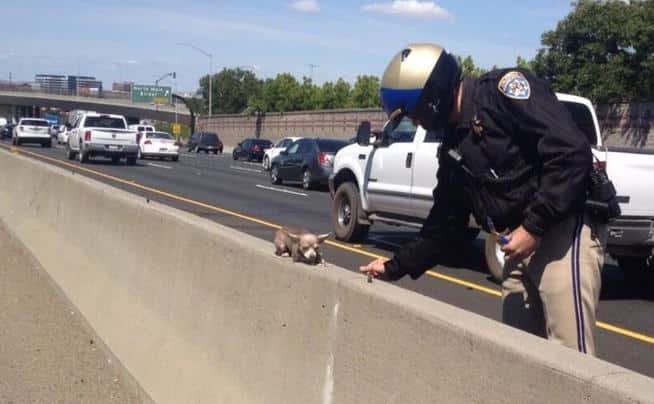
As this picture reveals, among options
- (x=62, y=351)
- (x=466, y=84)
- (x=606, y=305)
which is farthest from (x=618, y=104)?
(x=466, y=84)

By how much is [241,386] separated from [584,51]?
32.6m

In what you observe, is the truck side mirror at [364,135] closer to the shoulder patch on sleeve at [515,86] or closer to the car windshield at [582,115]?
the car windshield at [582,115]

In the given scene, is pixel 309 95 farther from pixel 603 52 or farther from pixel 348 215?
pixel 348 215

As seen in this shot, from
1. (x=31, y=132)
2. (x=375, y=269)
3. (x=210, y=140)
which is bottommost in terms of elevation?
(x=210, y=140)

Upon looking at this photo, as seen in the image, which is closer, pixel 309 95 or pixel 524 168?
pixel 524 168

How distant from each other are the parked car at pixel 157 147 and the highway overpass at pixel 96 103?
73925 mm

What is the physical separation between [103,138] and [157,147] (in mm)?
9199

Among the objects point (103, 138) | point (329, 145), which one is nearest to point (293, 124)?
point (103, 138)

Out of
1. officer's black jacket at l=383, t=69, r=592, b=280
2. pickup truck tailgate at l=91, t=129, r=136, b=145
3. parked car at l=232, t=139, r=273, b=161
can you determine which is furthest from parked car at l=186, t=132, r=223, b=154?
officer's black jacket at l=383, t=69, r=592, b=280

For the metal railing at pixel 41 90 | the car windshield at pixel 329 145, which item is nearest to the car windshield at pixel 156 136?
the car windshield at pixel 329 145

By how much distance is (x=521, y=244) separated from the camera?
3416 millimetres

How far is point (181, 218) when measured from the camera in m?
6.11

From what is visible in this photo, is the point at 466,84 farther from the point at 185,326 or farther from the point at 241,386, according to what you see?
the point at 185,326

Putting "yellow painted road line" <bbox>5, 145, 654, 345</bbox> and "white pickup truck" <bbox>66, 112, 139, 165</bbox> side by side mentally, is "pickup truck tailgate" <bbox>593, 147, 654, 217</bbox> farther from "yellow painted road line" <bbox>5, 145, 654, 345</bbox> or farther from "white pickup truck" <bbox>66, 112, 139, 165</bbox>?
"white pickup truck" <bbox>66, 112, 139, 165</bbox>
